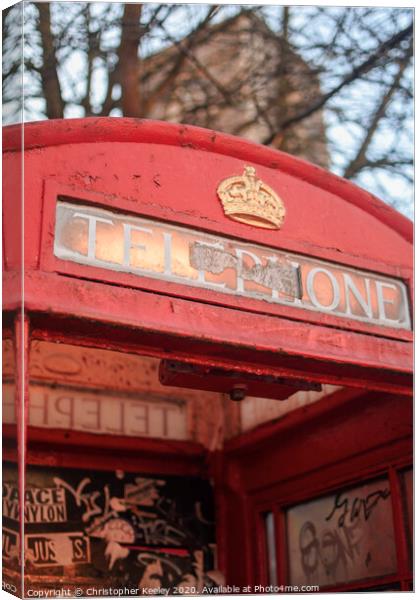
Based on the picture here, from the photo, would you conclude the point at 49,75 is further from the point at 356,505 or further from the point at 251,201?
the point at 356,505

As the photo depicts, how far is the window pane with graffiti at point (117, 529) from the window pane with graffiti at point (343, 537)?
21.8 inches

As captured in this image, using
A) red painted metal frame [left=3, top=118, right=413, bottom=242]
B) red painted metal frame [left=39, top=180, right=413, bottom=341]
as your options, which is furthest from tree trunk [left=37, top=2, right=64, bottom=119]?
red painted metal frame [left=39, top=180, right=413, bottom=341]

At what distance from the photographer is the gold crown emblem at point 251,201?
3135mm

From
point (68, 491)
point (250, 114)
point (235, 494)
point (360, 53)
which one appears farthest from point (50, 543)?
point (250, 114)

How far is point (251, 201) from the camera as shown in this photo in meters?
3.20

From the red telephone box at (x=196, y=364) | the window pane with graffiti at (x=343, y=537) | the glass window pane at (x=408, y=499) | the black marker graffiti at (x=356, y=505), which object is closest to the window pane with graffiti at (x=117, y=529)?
the red telephone box at (x=196, y=364)

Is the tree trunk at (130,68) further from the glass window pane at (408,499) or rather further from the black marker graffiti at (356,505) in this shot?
the glass window pane at (408,499)

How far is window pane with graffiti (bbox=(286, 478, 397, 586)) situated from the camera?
432cm

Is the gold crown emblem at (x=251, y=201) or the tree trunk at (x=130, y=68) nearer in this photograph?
the gold crown emblem at (x=251, y=201)

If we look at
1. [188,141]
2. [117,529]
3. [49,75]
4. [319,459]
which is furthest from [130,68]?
[117,529]

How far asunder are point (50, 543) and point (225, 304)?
222cm

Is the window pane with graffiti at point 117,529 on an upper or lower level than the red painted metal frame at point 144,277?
lower

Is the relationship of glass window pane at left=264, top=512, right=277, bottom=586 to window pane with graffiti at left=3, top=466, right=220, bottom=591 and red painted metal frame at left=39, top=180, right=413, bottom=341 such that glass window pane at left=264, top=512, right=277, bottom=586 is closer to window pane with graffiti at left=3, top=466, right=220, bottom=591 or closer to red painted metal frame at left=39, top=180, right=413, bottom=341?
window pane with graffiti at left=3, top=466, right=220, bottom=591

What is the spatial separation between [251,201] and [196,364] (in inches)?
25.0
